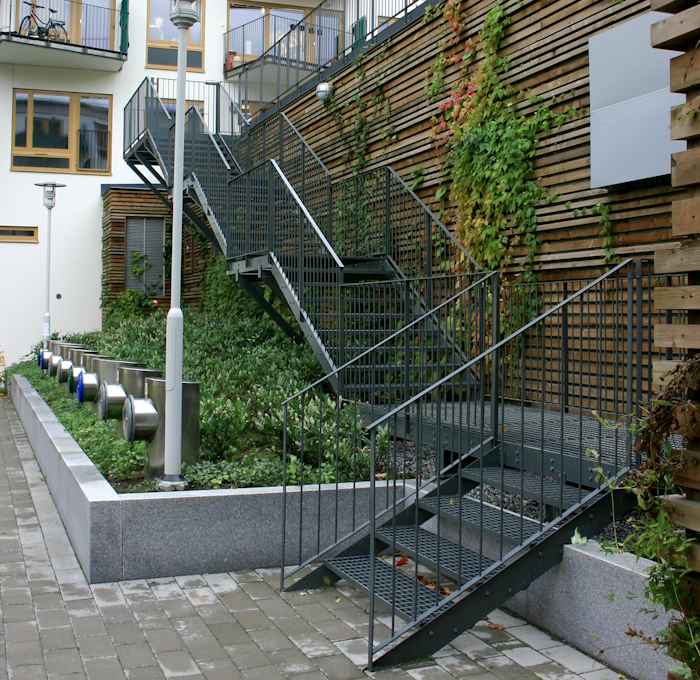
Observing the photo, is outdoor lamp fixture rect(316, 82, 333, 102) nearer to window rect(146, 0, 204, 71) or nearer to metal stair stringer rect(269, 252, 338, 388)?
metal stair stringer rect(269, 252, 338, 388)

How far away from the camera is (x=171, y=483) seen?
18.2ft

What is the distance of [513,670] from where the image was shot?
12.9ft

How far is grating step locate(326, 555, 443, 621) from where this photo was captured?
13.5ft

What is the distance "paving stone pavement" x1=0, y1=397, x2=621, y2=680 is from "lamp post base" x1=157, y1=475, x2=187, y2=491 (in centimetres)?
63

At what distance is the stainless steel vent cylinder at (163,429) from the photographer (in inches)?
228

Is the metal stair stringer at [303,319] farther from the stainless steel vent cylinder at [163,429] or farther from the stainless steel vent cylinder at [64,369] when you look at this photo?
the stainless steel vent cylinder at [64,369]

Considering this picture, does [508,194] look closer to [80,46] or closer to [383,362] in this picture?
[383,362]

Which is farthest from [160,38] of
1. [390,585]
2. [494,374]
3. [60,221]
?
[390,585]

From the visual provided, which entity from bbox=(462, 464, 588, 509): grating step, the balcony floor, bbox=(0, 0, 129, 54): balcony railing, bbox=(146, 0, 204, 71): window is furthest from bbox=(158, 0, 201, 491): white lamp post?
bbox=(146, 0, 204, 71): window

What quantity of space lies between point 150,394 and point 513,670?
130 inches

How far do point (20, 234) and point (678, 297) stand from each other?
1965cm

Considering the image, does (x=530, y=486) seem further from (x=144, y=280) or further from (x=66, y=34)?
(x=66, y=34)

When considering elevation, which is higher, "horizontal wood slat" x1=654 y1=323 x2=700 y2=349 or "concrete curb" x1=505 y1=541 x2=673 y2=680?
"horizontal wood slat" x1=654 y1=323 x2=700 y2=349

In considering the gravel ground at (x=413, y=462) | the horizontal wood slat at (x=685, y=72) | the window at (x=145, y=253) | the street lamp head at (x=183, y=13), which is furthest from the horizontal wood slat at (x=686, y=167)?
the window at (x=145, y=253)
